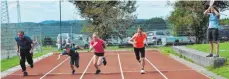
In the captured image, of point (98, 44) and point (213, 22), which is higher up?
point (213, 22)

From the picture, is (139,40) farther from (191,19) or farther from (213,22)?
(191,19)

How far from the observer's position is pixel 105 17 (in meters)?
40.8

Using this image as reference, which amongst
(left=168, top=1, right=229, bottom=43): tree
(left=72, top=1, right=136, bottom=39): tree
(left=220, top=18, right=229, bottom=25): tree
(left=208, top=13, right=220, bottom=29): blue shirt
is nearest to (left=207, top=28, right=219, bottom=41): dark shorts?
(left=208, top=13, right=220, bottom=29): blue shirt

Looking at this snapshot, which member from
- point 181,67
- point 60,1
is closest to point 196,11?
point 60,1

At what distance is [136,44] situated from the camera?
17.2 metres

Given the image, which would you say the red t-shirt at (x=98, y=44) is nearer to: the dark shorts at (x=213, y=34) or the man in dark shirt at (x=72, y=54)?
the man in dark shirt at (x=72, y=54)

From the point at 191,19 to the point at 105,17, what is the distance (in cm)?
692

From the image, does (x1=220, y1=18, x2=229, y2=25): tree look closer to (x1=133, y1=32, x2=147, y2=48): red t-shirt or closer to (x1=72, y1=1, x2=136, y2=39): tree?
(x1=72, y1=1, x2=136, y2=39): tree

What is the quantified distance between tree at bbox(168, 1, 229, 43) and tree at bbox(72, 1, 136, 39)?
3.94 meters

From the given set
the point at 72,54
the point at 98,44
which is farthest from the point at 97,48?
the point at 72,54

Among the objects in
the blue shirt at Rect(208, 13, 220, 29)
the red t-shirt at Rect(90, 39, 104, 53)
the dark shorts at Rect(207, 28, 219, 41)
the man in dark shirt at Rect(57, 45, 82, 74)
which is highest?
the blue shirt at Rect(208, 13, 220, 29)

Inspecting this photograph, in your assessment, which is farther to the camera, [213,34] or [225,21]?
[225,21]

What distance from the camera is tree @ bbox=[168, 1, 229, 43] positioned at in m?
39.2

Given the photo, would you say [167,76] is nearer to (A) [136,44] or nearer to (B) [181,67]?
(A) [136,44]
